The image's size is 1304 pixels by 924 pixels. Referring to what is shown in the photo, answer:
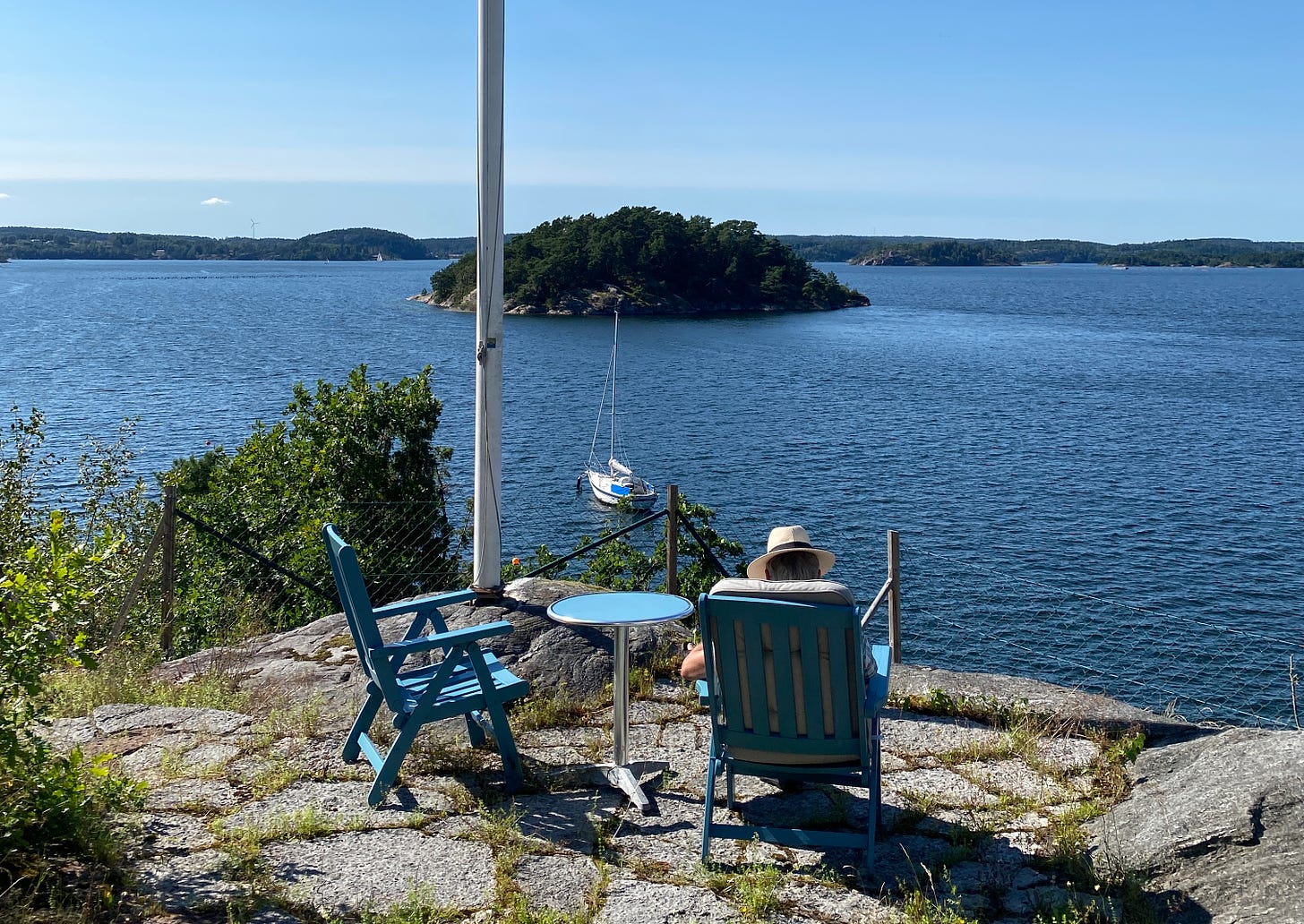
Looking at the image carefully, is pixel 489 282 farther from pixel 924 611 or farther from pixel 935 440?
pixel 935 440

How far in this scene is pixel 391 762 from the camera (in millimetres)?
4633

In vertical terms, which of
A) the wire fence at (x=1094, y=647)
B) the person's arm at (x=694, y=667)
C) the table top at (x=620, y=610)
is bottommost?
the wire fence at (x=1094, y=647)

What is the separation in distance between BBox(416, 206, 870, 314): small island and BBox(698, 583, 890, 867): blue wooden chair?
9676 cm

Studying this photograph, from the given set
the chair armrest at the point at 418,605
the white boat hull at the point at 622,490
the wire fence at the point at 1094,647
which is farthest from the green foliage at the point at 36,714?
the white boat hull at the point at 622,490

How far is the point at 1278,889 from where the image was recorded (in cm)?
362

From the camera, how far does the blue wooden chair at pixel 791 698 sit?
4.12 m

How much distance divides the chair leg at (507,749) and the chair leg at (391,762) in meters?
0.33

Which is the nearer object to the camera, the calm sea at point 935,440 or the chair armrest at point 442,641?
the chair armrest at point 442,641

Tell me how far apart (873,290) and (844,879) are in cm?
16248

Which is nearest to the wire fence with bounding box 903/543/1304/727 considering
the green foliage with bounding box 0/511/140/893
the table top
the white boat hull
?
the white boat hull

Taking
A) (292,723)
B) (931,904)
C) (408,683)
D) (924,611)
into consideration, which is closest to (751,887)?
(931,904)

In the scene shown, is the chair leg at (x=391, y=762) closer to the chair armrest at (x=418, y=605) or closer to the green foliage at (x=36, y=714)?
the chair armrest at (x=418, y=605)

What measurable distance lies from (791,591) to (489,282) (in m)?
2.83

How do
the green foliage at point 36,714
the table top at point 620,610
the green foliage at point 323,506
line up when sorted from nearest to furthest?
the green foliage at point 36,714 → the table top at point 620,610 → the green foliage at point 323,506
